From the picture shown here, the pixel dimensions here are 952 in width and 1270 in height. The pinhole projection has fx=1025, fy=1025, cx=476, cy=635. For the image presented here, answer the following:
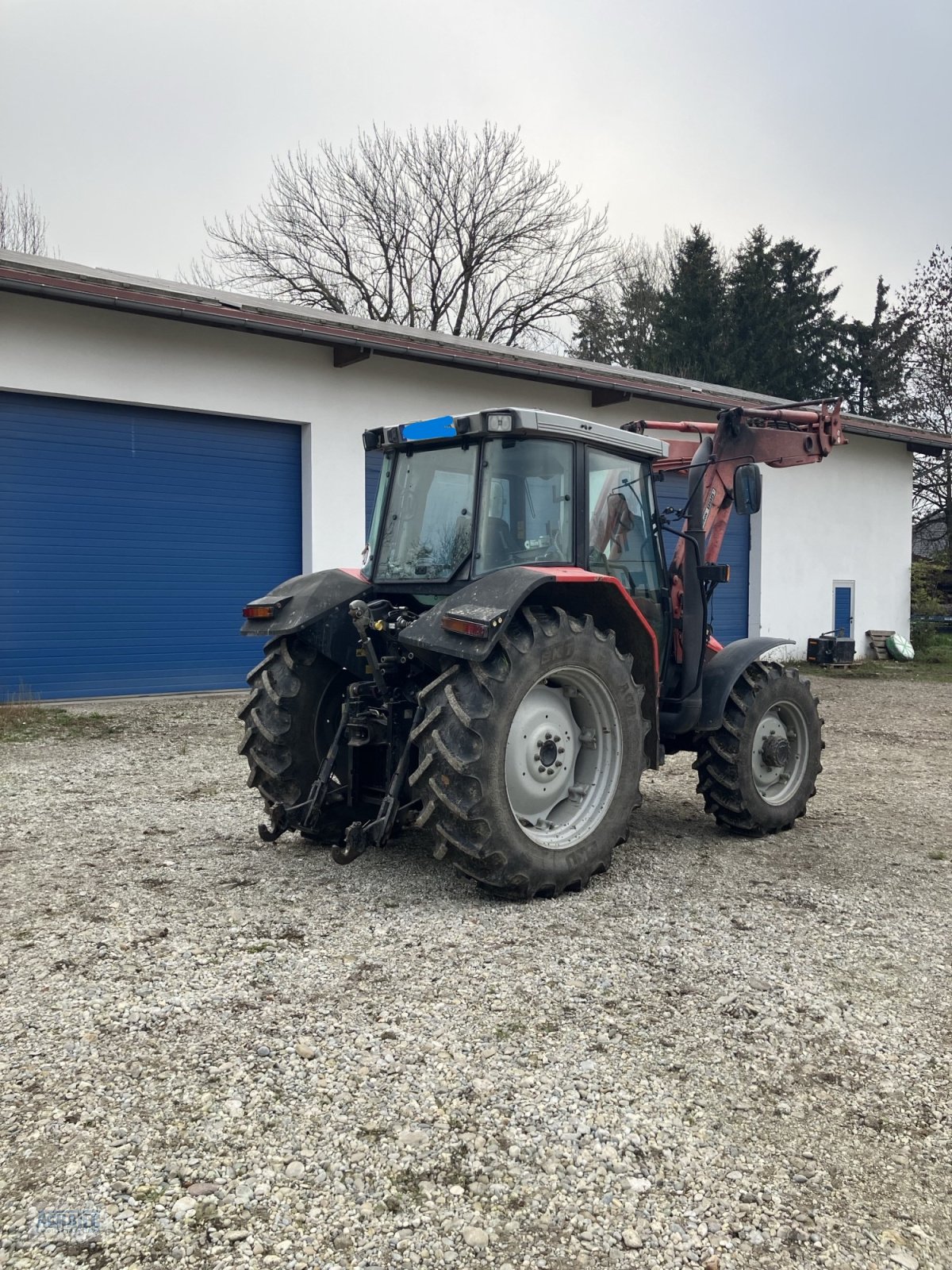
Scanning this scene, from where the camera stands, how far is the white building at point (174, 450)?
10359 millimetres

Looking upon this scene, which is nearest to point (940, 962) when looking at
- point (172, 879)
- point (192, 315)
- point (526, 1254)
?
point (526, 1254)

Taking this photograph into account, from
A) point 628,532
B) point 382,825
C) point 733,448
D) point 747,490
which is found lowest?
point 382,825

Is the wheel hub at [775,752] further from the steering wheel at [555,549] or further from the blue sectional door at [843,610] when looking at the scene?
the blue sectional door at [843,610]

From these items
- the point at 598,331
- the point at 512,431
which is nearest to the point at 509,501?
the point at 512,431

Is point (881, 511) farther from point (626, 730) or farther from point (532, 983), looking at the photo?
point (532, 983)

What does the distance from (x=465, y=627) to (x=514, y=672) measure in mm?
304

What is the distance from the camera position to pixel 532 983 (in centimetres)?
350

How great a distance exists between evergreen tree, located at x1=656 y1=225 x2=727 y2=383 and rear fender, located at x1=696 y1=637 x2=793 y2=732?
29.7 m

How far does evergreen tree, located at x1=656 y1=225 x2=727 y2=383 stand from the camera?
3394 centimetres

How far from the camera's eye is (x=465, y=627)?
13.5ft

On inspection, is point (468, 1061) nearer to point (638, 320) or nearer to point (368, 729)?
point (368, 729)

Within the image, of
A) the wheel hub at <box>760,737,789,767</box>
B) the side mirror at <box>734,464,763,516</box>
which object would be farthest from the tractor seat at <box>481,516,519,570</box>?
the wheel hub at <box>760,737,789,767</box>

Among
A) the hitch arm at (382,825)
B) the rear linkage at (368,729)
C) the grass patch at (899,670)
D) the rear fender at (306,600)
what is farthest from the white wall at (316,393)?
the hitch arm at (382,825)

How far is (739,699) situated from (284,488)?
7850mm
